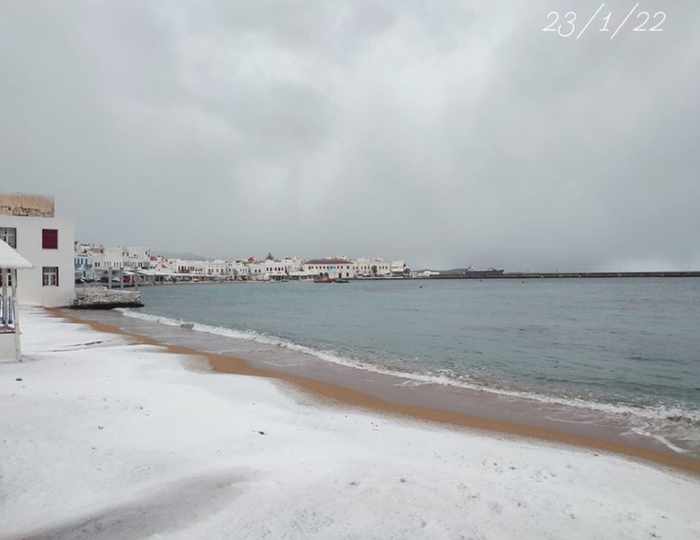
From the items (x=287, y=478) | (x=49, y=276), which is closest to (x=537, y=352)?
(x=287, y=478)

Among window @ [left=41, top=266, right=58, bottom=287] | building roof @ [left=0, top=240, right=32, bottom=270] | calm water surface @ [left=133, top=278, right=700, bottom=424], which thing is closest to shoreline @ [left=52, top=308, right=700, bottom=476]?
calm water surface @ [left=133, top=278, right=700, bottom=424]

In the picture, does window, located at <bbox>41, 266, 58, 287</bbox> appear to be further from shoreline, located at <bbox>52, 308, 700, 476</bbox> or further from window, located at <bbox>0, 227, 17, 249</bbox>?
shoreline, located at <bbox>52, 308, 700, 476</bbox>

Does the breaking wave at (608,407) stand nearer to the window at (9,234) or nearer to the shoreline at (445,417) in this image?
the shoreline at (445,417)

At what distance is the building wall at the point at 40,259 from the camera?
38.1 metres

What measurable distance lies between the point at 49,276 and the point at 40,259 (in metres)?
2.10

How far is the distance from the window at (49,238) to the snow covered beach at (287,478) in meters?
34.5

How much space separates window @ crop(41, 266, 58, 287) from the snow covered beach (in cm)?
3564

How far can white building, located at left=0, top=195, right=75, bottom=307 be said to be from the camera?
3803 cm

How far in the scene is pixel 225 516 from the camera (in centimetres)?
475

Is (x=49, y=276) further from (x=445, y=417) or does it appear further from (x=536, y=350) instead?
(x=445, y=417)

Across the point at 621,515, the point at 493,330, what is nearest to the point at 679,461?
the point at 621,515

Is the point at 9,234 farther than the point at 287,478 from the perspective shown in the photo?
Yes

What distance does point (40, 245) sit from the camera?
128 ft

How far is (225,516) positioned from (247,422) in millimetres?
3575
